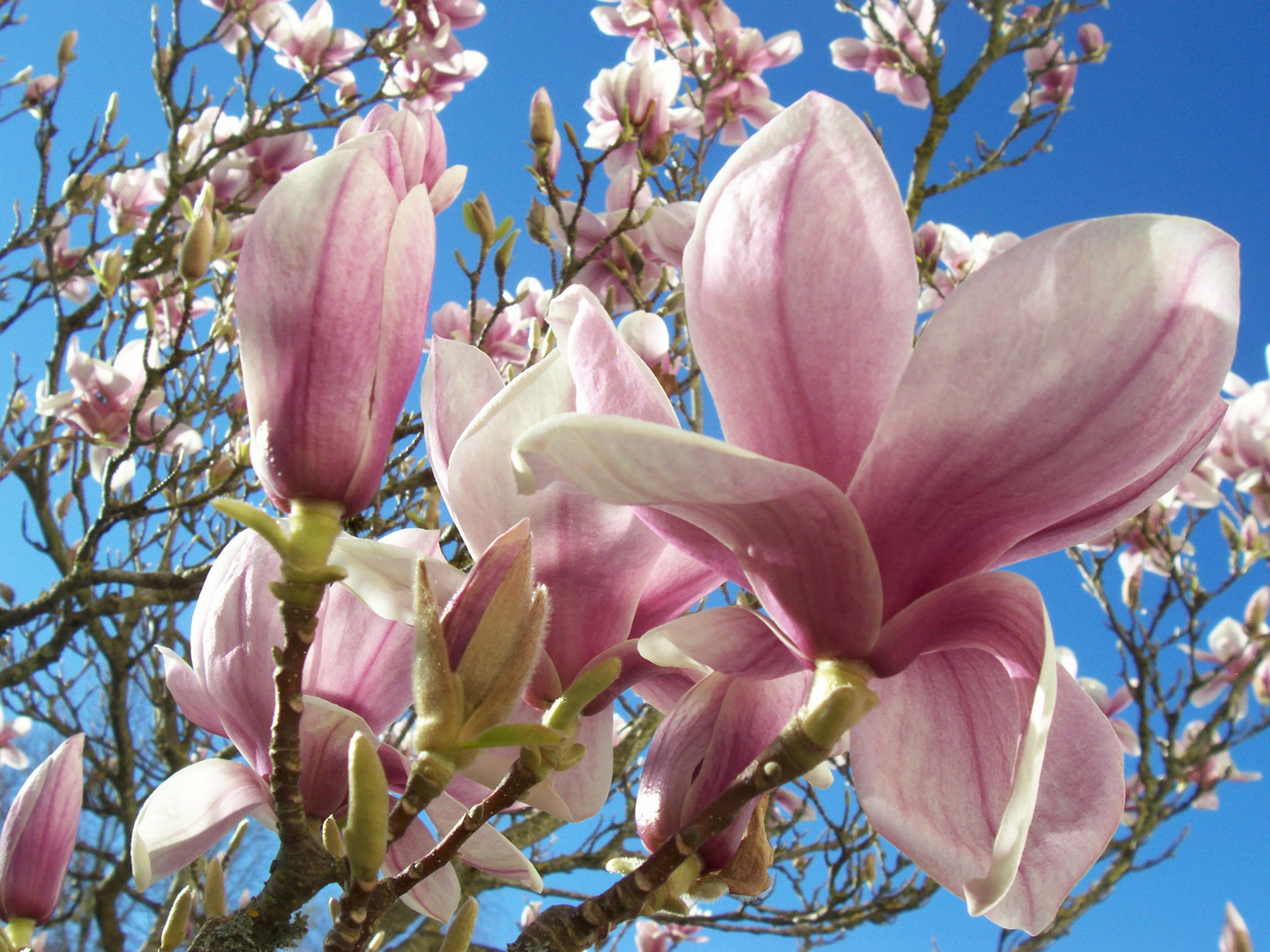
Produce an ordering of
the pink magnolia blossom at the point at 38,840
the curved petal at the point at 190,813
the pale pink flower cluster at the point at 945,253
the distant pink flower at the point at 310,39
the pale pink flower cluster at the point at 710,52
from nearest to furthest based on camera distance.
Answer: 1. the curved petal at the point at 190,813
2. the pink magnolia blossom at the point at 38,840
3. the pale pink flower cluster at the point at 945,253
4. the pale pink flower cluster at the point at 710,52
5. the distant pink flower at the point at 310,39

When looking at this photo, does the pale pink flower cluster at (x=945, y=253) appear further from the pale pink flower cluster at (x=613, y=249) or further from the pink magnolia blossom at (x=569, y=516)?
the pink magnolia blossom at (x=569, y=516)

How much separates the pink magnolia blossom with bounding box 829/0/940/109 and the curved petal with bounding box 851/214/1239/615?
8.53 feet

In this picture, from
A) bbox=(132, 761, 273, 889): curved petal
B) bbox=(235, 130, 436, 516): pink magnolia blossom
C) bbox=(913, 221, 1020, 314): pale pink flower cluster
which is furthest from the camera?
bbox=(913, 221, 1020, 314): pale pink flower cluster

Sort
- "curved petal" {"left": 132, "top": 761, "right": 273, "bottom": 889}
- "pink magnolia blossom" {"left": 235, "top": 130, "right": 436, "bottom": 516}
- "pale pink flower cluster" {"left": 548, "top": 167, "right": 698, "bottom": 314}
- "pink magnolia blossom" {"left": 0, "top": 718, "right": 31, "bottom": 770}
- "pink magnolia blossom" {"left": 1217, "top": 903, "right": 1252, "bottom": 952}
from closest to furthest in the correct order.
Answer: "pink magnolia blossom" {"left": 235, "top": 130, "right": 436, "bottom": 516}, "curved petal" {"left": 132, "top": 761, "right": 273, "bottom": 889}, "pink magnolia blossom" {"left": 1217, "top": 903, "right": 1252, "bottom": 952}, "pale pink flower cluster" {"left": 548, "top": 167, "right": 698, "bottom": 314}, "pink magnolia blossom" {"left": 0, "top": 718, "right": 31, "bottom": 770}

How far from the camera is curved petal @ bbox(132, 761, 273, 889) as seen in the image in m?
0.53

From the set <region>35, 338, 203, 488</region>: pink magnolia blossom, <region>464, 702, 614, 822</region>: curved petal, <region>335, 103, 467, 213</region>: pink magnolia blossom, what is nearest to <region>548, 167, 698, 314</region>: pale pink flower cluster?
<region>335, 103, 467, 213</region>: pink magnolia blossom

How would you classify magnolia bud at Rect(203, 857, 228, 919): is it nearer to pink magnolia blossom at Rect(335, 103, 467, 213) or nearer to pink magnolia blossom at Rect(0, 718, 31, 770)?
pink magnolia blossom at Rect(335, 103, 467, 213)

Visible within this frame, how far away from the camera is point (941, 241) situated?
9.21ft

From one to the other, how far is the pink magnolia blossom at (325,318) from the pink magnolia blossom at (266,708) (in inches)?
5.4

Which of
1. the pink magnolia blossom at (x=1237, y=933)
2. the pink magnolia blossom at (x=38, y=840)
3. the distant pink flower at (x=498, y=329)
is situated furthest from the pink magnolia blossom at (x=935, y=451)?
the distant pink flower at (x=498, y=329)

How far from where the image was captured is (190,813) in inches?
21.4

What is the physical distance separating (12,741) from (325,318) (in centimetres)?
444

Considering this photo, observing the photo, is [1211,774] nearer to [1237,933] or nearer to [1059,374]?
[1237,933]

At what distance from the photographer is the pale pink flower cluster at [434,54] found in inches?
124
